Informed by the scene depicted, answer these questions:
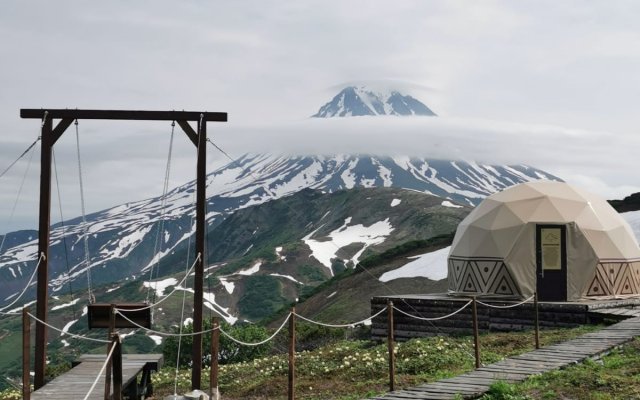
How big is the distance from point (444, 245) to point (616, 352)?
50780 millimetres

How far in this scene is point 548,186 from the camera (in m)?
27.9

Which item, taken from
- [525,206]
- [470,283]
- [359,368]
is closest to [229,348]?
[470,283]

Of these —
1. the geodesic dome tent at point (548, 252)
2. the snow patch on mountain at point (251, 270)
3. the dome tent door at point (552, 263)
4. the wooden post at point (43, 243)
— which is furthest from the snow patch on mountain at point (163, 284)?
the wooden post at point (43, 243)

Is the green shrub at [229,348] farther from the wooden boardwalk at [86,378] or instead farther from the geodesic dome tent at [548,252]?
the wooden boardwalk at [86,378]

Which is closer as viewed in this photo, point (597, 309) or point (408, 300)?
point (597, 309)

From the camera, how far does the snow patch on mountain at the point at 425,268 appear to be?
174 feet

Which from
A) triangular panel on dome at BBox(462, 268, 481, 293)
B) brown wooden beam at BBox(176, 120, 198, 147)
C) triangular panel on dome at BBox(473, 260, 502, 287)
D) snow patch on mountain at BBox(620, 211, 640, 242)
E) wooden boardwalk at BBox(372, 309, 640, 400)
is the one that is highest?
brown wooden beam at BBox(176, 120, 198, 147)

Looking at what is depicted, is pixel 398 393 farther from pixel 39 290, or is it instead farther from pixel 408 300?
pixel 408 300

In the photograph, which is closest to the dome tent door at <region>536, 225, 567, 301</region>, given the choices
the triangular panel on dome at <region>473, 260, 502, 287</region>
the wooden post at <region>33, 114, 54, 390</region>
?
the triangular panel on dome at <region>473, 260, 502, 287</region>

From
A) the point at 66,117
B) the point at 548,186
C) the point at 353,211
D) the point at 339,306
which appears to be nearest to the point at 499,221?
the point at 548,186

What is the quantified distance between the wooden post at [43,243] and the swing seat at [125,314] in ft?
3.99

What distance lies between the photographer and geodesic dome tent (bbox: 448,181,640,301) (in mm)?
24984

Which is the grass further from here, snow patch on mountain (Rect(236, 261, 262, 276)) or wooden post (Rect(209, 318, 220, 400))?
snow patch on mountain (Rect(236, 261, 262, 276))

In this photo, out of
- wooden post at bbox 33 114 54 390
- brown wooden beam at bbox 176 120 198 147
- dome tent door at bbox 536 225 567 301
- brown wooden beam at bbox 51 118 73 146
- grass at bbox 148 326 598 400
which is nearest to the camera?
grass at bbox 148 326 598 400
